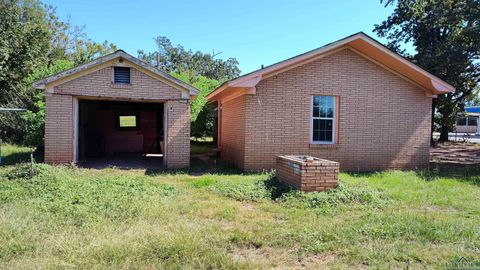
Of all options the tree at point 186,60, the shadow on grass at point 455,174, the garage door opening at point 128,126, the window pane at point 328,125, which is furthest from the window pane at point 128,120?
the tree at point 186,60

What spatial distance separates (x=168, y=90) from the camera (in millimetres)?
11461

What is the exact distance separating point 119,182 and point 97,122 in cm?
959

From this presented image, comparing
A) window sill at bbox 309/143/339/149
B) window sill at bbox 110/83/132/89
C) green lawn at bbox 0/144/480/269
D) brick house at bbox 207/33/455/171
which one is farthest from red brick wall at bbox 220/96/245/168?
window sill at bbox 110/83/132/89

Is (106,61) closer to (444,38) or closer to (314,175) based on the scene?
(314,175)

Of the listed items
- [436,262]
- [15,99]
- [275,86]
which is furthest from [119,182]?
[15,99]

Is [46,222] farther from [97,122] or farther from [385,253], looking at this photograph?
[97,122]

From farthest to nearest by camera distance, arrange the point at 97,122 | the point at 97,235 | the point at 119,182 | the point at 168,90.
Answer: the point at 97,122
the point at 168,90
the point at 119,182
the point at 97,235

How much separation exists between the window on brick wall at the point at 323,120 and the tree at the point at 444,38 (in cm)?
762

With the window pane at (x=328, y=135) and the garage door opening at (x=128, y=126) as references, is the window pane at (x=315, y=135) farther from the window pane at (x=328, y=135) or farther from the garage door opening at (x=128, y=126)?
the garage door opening at (x=128, y=126)

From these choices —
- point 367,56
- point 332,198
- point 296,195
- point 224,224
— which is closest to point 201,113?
point 367,56

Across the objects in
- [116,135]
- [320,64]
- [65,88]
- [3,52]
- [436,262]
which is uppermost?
[3,52]

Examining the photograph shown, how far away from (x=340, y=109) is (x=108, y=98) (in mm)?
7785

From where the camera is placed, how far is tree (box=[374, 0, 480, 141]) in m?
15.8

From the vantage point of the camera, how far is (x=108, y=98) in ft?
36.5
